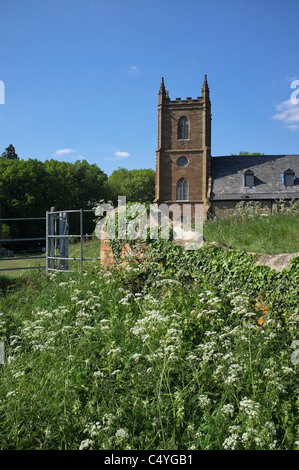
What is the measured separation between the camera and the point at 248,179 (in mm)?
33094

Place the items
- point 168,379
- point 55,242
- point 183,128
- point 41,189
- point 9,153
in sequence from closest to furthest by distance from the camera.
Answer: point 168,379, point 55,242, point 183,128, point 41,189, point 9,153

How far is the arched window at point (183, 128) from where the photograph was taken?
35.3 meters

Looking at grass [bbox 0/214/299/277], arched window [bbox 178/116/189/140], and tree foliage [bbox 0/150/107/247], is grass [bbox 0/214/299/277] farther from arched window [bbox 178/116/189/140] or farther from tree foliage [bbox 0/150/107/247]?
tree foliage [bbox 0/150/107/247]

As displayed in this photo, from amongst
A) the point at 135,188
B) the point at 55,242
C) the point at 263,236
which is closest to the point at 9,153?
the point at 135,188

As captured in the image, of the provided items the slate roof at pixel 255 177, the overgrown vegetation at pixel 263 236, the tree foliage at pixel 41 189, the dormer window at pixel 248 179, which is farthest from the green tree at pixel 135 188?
the overgrown vegetation at pixel 263 236

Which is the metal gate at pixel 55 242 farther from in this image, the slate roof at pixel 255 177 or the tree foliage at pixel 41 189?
the tree foliage at pixel 41 189

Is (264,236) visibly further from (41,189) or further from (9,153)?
(9,153)

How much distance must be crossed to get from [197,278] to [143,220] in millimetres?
1876

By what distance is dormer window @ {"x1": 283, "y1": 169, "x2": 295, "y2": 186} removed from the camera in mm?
32656

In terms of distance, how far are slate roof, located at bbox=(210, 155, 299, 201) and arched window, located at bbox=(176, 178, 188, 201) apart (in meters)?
2.63

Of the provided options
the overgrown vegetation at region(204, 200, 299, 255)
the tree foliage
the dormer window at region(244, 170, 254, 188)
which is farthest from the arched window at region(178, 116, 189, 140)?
the overgrown vegetation at region(204, 200, 299, 255)

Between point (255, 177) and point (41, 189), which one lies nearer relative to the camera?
point (255, 177)

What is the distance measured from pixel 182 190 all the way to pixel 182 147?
4110mm

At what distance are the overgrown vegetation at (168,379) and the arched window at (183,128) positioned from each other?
104 feet
